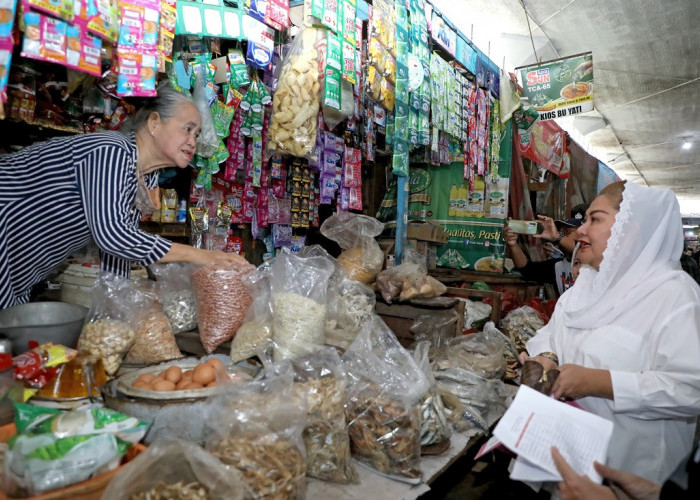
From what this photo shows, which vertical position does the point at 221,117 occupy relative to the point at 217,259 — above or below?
above

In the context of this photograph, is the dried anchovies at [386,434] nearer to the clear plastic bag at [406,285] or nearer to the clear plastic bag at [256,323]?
the clear plastic bag at [256,323]

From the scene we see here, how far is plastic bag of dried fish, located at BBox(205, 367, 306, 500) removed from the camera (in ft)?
3.45

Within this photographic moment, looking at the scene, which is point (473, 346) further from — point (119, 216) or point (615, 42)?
point (615, 42)

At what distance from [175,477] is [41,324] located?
2.81ft

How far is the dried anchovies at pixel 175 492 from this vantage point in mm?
903

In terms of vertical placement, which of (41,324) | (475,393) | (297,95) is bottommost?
(475,393)

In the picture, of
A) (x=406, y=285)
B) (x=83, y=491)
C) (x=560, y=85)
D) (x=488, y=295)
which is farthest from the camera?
(x=560, y=85)

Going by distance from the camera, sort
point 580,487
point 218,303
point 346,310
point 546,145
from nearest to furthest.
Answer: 1. point 580,487
2. point 218,303
3. point 346,310
4. point 546,145

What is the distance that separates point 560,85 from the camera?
197 inches

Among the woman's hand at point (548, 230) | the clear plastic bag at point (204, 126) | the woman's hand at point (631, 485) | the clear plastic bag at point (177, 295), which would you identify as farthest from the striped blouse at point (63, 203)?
the woman's hand at point (548, 230)

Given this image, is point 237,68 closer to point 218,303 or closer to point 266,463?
point 218,303

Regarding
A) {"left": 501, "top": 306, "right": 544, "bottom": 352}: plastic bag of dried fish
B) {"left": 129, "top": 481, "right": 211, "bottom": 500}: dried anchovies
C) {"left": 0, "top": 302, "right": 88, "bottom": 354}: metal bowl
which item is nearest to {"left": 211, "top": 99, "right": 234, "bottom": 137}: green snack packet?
{"left": 0, "top": 302, "right": 88, "bottom": 354}: metal bowl

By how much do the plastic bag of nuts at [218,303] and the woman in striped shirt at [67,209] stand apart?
69 millimetres

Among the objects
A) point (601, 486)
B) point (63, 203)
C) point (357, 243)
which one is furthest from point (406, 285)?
point (63, 203)
